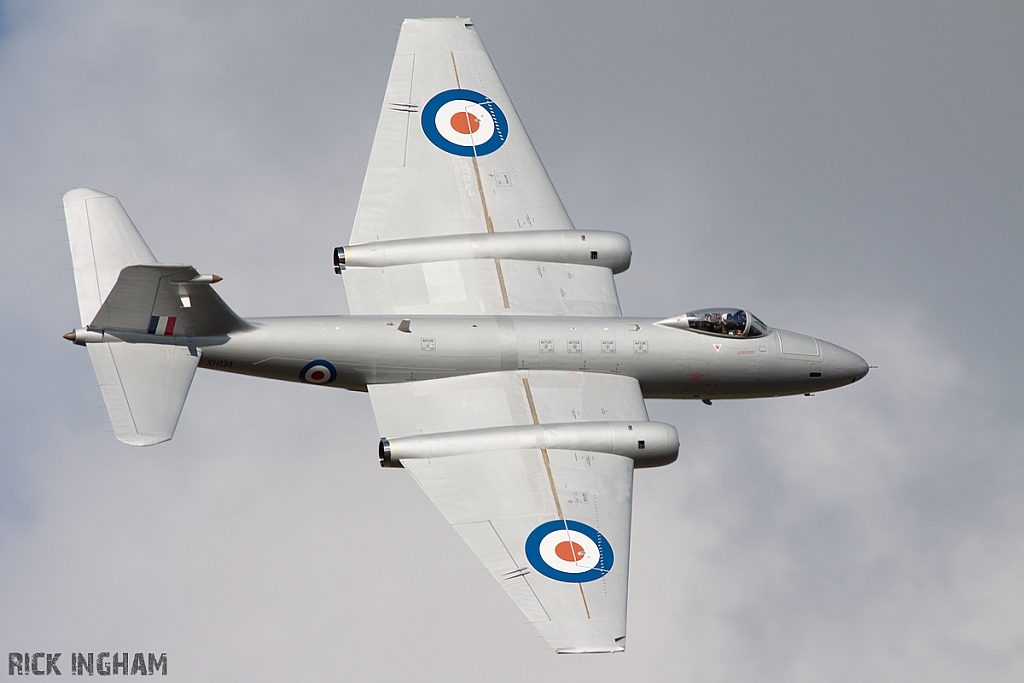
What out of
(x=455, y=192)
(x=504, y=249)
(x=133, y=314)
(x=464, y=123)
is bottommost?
(x=133, y=314)

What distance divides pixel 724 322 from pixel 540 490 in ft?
25.0

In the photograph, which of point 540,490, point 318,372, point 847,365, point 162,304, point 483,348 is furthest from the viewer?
point 847,365

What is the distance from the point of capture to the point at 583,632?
34000mm

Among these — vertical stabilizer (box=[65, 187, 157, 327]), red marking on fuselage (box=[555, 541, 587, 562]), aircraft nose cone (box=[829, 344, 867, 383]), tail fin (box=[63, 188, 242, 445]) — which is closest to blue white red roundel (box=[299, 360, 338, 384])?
tail fin (box=[63, 188, 242, 445])

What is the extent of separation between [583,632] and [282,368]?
34.1 feet

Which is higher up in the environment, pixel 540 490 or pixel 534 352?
pixel 534 352

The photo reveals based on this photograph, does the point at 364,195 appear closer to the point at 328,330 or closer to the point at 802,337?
the point at 328,330

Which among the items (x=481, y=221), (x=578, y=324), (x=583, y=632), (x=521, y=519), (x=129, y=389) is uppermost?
(x=481, y=221)

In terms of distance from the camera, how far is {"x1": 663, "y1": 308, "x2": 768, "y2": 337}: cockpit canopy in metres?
40.0

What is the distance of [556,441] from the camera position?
122 ft

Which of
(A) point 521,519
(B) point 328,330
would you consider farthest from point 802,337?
(B) point 328,330

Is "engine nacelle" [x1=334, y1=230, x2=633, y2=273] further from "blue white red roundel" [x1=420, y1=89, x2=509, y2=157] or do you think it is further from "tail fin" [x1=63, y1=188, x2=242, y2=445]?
"tail fin" [x1=63, y1=188, x2=242, y2=445]

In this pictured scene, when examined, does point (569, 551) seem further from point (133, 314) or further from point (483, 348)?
point (133, 314)

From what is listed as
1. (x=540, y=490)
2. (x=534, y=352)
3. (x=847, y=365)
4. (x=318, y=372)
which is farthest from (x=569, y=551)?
(x=847, y=365)
